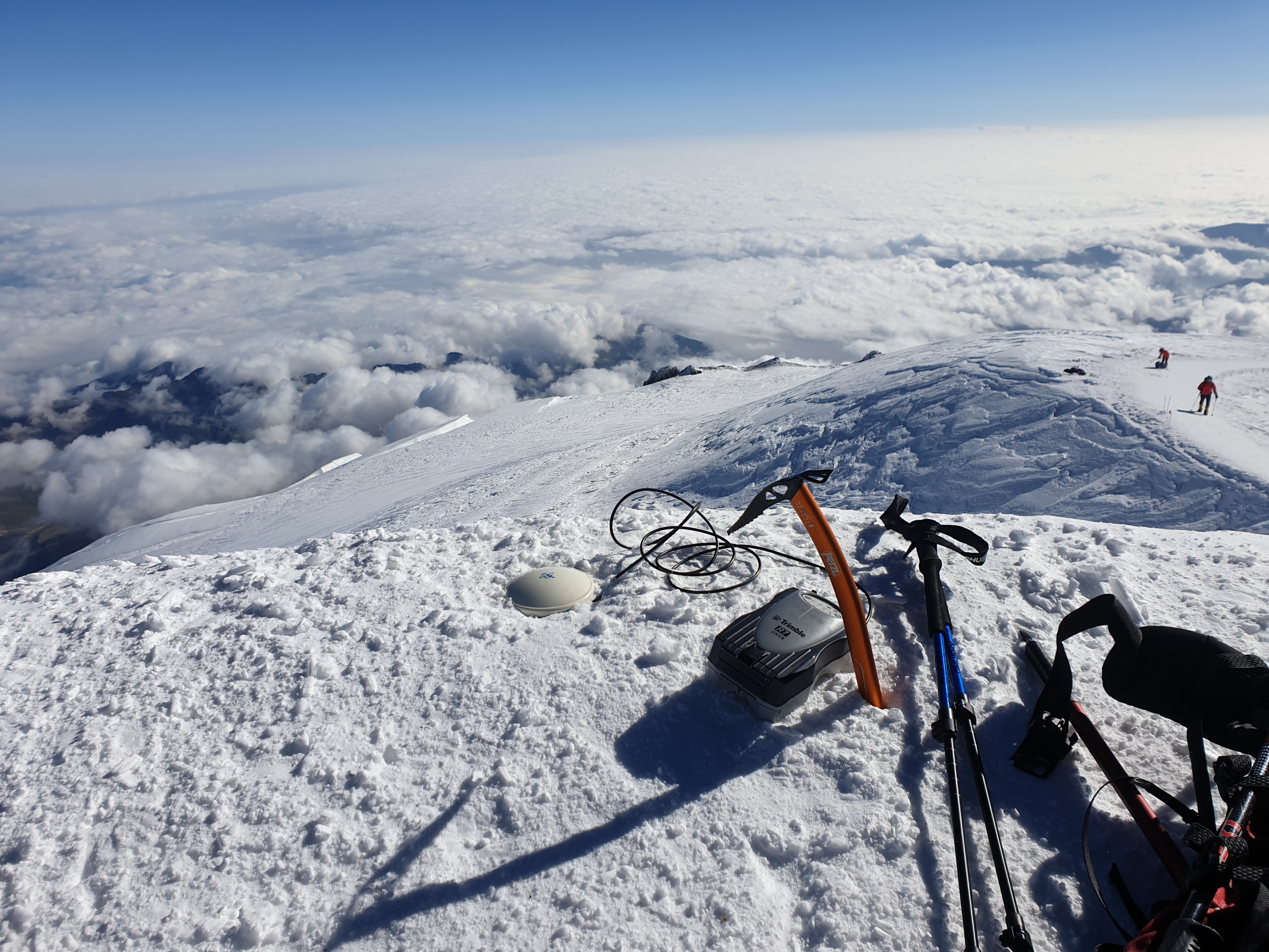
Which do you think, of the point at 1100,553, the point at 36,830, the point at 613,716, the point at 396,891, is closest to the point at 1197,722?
the point at 1100,553

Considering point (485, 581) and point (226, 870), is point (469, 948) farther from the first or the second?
point (485, 581)

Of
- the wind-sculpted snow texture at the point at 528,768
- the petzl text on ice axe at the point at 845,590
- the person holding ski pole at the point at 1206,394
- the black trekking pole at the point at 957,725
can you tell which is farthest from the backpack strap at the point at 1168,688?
the person holding ski pole at the point at 1206,394

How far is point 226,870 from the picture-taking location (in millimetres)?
3098

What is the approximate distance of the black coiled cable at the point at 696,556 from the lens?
5.22 m

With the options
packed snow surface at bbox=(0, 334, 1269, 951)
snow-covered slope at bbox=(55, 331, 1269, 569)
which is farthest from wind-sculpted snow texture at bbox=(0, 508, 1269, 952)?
snow-covered slope at bbox=(55, 331, 1269, 569)

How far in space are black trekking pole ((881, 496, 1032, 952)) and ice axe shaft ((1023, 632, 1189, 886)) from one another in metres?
0.53

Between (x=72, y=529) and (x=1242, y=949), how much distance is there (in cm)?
26817

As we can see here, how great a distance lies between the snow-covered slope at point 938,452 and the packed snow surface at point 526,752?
17.9 ft

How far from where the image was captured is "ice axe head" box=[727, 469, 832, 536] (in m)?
3.79

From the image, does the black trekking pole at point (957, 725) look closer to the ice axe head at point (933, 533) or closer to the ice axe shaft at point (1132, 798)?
the ice axe head at point (933, 533)

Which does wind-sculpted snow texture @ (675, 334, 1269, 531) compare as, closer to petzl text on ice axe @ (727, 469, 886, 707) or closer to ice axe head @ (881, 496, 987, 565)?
ice axe head @ (881, 496, 987, 565)

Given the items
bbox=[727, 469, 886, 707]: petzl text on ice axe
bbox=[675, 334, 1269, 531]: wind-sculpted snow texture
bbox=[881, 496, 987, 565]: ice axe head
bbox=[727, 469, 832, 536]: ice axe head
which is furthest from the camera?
bbox=[675, 334, 1269, 531]: wind-sculpted snow texture

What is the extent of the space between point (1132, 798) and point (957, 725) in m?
0.78

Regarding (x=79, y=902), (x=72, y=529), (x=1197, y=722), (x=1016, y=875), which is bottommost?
(x=72, y=529)
